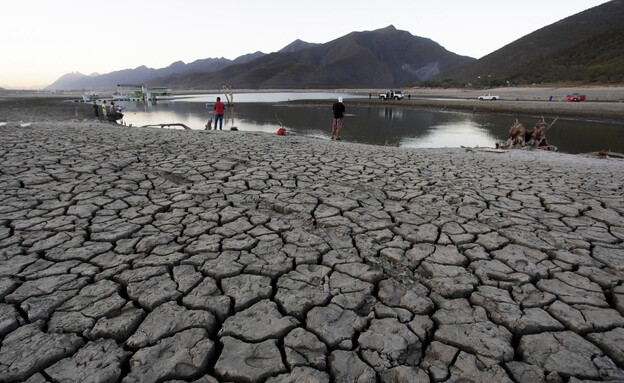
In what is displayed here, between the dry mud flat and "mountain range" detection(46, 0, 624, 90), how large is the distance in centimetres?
4750

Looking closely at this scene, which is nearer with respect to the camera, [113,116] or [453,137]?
[453,137]

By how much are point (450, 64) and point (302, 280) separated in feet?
615

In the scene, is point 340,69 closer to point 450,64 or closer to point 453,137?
point 450,64

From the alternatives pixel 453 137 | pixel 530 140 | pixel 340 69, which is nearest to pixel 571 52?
pixel 453 137

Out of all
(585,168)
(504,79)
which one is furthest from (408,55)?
(585,168)

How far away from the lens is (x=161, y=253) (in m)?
2.63

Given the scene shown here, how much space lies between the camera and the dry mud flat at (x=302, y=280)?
5.47ft

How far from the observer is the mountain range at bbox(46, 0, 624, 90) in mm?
48375

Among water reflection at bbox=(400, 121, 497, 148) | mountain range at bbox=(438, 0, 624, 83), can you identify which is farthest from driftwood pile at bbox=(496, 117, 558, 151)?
mountain range at bbox=(438, 0, 624, 83)

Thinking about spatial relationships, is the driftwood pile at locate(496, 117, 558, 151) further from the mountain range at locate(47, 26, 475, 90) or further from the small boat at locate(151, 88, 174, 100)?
the mountain range at locate(47, 26, 475, 90)

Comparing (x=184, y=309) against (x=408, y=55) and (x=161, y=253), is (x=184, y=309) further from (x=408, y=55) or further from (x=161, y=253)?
(x=408, y=55)

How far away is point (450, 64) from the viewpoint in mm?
163500

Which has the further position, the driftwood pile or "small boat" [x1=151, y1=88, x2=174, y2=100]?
"small boat" [x1=151, y1=88, x2=174, y2=100]

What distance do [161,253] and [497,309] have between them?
250cm
